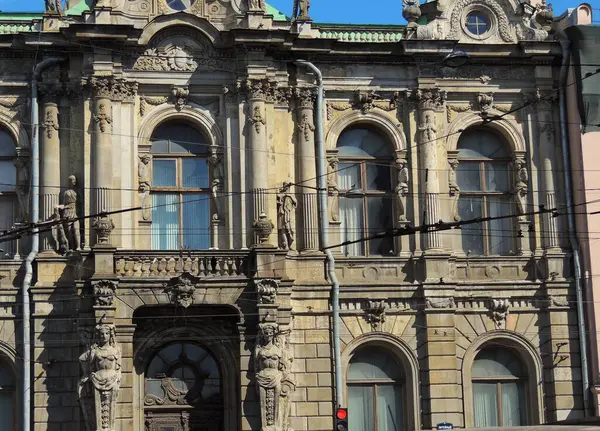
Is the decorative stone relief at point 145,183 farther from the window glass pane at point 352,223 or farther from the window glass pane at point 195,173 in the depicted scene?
the window glass pane at point 352,223

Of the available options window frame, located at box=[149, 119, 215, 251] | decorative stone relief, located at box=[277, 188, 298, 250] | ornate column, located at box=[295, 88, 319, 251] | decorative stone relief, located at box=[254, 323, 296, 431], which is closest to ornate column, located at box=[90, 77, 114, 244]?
window frame, located at box=[149, 119, 215, 251]

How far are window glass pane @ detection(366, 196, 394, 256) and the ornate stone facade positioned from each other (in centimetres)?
5

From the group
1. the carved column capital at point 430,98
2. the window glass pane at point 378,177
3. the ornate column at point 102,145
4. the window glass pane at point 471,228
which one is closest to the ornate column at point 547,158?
the window glass pane at point 471,228

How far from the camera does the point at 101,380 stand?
31516 mm

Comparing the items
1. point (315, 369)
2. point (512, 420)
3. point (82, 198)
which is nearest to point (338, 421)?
point (315, 369)

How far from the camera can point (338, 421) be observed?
30828 mm

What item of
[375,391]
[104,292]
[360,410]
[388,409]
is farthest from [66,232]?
[388,409]

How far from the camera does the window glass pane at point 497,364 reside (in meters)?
35.1

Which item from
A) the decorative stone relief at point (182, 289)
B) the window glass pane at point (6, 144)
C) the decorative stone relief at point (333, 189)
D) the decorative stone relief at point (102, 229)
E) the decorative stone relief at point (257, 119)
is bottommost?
the decorative stone relief at point (182, 289)

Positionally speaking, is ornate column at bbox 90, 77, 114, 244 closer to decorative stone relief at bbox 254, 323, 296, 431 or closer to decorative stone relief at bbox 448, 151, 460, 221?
decorative stone relief at bbox 254, 323, 296, 431

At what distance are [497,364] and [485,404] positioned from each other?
109 centimetres

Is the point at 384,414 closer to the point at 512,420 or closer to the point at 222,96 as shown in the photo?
the point at 512,420

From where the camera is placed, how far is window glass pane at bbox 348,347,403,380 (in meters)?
34.5

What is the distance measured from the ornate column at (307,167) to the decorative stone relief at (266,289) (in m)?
2.32
